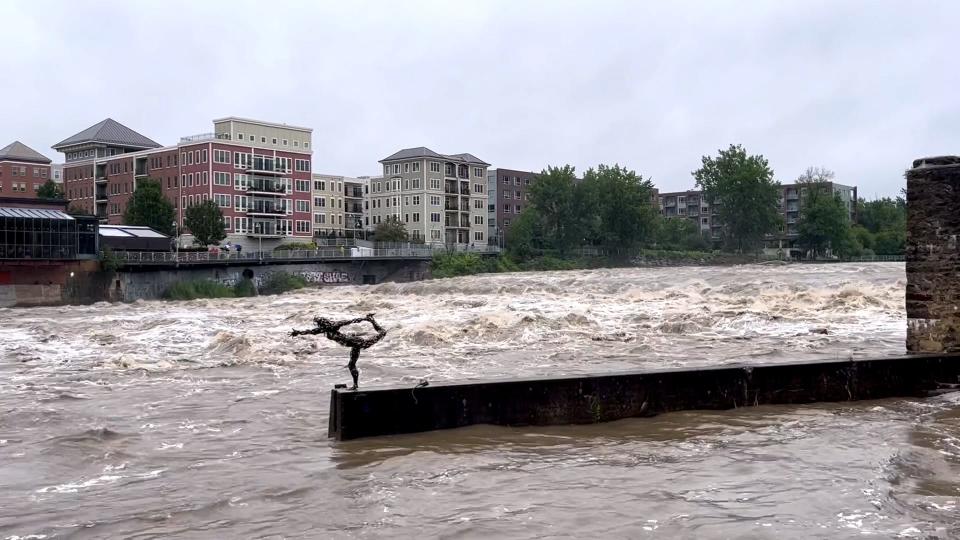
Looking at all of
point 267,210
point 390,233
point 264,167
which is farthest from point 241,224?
point 390,233

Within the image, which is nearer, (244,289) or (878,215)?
(244,289)

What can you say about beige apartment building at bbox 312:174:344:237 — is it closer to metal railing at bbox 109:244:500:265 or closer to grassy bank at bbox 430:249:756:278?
metal railing at bbox 109:244:500:265

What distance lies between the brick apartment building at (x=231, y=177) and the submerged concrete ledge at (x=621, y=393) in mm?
84158

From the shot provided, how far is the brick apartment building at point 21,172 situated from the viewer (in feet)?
351

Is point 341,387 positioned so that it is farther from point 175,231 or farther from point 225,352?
point 175,231

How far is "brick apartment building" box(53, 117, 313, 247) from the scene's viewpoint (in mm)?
90250

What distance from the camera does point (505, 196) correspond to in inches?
4936

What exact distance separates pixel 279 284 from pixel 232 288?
14.0 ft

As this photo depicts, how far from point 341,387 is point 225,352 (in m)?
11.7

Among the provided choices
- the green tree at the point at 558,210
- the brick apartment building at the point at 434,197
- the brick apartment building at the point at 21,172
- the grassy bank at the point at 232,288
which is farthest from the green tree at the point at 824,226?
the brick apartment building at the point at 21,172

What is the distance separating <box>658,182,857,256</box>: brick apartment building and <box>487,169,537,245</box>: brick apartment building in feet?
96.4

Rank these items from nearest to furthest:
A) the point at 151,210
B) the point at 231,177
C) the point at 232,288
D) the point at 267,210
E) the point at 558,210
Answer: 1. the point at 232,288
2. the point at 151,210
3. the point at 231,177
4. the point at 267,210
5. the point at 558,210

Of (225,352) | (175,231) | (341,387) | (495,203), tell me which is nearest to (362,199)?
(495,203)

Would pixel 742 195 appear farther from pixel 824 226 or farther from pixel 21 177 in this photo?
pixel 21 177
